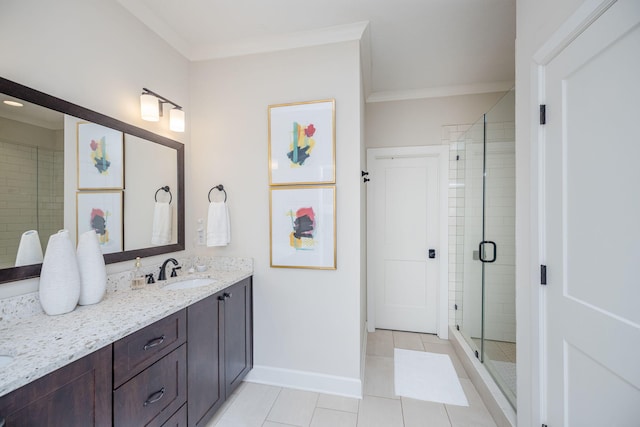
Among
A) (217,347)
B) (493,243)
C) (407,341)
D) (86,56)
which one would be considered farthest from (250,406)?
(86,56)

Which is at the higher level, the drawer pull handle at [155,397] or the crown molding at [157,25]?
the crown molding at [157,25]

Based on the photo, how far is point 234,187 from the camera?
2219 mm

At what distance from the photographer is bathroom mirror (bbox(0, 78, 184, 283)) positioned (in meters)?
1.17

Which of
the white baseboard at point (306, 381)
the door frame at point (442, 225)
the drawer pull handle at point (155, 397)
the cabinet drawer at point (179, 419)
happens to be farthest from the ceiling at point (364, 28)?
the white baseboard at point (306, 381)

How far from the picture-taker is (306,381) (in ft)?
6.76

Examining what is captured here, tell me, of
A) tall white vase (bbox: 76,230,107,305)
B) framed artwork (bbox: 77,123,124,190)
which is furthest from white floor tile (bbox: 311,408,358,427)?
framed artwork (bbox: 77,123,124,190)

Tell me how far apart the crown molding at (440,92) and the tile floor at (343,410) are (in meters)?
2.90

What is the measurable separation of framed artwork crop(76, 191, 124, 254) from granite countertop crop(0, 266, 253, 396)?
304 mm

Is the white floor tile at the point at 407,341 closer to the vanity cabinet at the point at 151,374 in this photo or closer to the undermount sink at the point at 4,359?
the vanity cabinet at the point at 151,374

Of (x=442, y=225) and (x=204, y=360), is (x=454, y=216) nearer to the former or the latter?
(x=442, y=225)

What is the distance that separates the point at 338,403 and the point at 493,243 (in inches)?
72.2

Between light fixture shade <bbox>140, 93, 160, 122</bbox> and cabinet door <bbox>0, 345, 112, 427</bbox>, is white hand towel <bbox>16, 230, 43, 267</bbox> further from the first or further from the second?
light fixture shade <bbox>140, 93, 160, 122</bbox>

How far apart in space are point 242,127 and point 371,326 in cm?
262

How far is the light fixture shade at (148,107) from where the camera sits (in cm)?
180
